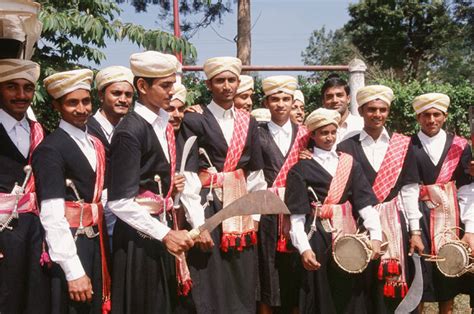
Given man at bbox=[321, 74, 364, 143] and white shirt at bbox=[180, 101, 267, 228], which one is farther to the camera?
man at bbox=[321, 74, 364, 143]

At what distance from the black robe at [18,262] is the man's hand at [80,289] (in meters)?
0.24

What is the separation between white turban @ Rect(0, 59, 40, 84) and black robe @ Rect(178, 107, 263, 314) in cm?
118

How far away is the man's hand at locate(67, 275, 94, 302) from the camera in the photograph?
3.23 m

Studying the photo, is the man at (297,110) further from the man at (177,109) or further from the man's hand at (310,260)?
the man's hand at (310,260)

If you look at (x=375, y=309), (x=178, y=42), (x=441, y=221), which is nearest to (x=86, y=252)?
(x=375, y=309)

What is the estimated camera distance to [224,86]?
4488 mm

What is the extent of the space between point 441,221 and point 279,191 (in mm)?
1379

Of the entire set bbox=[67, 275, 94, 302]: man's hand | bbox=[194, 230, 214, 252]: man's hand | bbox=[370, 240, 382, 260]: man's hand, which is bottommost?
bbox=[67, 275, 94, 302]: man's hand

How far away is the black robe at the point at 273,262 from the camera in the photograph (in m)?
4.89

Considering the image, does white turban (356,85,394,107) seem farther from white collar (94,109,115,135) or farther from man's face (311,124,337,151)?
white collar (94,109,115,135)

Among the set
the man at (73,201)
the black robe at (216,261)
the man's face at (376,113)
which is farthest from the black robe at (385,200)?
the man at (73,201)

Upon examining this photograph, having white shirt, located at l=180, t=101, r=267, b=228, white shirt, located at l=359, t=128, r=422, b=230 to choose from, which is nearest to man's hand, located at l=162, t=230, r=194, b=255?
white shirt, located at l=180, t=101, r=267, b=228

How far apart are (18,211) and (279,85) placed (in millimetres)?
2411

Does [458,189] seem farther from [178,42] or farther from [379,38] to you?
[379,38]
